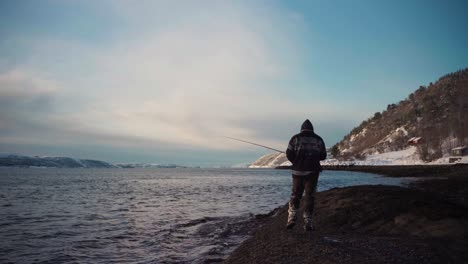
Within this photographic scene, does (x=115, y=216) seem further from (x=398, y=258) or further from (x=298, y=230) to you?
(x=398, y=258)

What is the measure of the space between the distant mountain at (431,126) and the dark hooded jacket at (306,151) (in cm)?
10085

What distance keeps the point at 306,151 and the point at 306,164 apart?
37 centimetres

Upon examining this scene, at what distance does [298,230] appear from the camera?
33.9ft

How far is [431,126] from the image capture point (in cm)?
12975

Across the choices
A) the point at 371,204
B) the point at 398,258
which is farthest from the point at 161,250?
the point at 398,258

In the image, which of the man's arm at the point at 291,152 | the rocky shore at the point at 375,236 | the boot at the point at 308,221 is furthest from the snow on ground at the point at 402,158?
the man's arm at the point at 291,152

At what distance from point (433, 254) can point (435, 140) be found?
4529 inches

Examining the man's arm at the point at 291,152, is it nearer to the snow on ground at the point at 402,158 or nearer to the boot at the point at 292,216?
the boot at the point at 292,216

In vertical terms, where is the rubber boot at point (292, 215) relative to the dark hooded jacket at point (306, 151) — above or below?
below

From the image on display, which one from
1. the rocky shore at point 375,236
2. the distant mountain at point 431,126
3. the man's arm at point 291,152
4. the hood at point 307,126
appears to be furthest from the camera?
the distant mountain at point 431,126

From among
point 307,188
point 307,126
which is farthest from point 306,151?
point 307,188

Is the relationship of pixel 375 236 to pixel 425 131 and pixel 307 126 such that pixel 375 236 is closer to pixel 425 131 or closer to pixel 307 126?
pixel 307 126

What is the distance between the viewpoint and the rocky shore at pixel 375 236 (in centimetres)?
686

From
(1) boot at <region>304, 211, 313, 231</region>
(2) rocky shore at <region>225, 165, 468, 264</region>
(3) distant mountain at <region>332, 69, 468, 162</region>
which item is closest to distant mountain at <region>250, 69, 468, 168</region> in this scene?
(3) distant mountain at <region>332, 69, 468, 162</region>
